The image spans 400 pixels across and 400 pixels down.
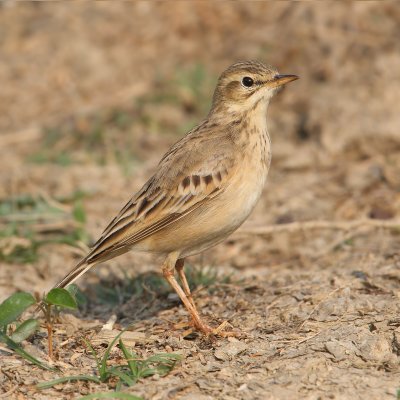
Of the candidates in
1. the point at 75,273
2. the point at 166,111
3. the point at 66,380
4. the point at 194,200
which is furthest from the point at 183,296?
the point at 166,111

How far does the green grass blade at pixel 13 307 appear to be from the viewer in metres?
4.98

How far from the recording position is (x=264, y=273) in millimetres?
7191

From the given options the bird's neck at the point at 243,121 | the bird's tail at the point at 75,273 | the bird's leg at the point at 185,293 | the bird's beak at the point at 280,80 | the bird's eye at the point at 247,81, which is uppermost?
the bird's eye at the point at 247,81

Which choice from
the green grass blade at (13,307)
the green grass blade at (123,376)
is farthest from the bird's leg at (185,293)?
the green grass blade at (13,307)

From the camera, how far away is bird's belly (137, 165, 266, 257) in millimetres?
5773

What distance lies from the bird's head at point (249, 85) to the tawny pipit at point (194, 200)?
0.44 ft

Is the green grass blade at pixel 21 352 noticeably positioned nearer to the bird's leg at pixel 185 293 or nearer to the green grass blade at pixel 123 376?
the green grass blade at pixel 123 376

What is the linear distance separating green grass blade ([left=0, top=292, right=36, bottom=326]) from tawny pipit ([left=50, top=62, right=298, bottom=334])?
2.67 ft

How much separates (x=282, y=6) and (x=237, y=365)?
29.0 ft

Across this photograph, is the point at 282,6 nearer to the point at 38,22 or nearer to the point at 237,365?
the point at 38,22

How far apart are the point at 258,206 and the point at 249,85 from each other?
105 inches

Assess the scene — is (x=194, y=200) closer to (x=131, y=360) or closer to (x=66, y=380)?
(x=131, y=360)

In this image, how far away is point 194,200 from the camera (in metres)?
5.92

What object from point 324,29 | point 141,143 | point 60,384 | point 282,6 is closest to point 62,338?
point 60,384
